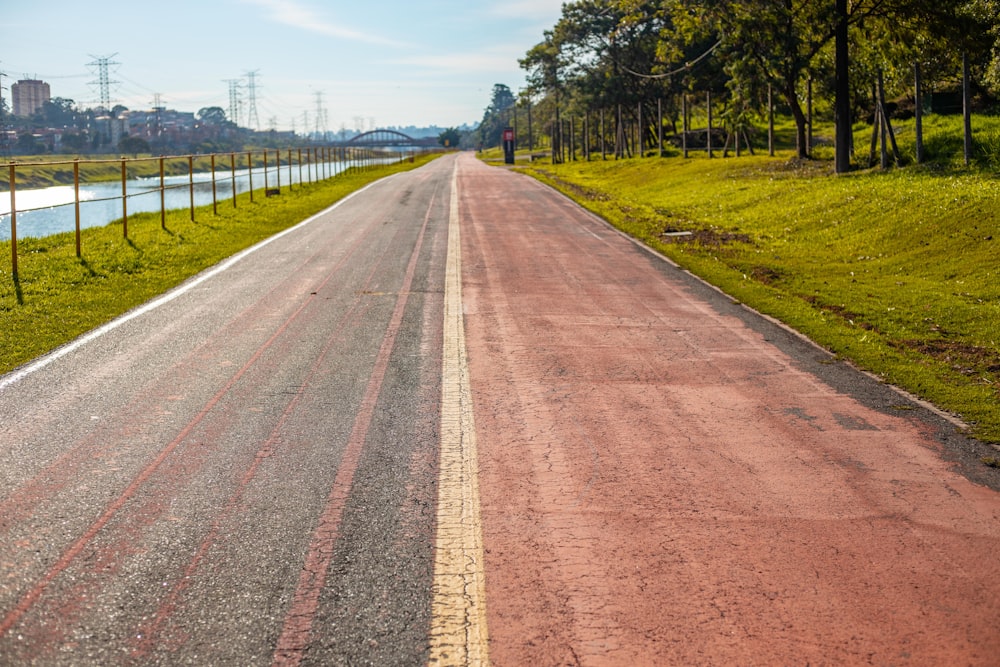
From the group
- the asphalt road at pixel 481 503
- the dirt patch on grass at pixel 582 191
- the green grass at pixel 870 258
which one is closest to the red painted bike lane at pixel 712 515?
the asphalt road at pixel 481 503

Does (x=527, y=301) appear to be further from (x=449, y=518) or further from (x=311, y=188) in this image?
(x=311, y=188)

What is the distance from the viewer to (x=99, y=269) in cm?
1502

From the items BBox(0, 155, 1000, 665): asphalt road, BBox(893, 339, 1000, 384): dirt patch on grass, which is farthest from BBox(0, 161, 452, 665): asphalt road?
BBox(893, 339, 1000, 384): dirt patch on grass

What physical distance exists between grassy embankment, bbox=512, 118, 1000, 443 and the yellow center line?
3812 millimetres

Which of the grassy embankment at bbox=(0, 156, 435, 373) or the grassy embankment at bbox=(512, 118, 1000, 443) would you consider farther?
the grassy embankment at bbox=(0, 156, 435, 373)

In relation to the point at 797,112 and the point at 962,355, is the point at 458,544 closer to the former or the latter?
the point at 962,355

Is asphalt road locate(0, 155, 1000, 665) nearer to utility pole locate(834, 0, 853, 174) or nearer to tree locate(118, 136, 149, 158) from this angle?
utility pole locate(834, 0, 853, 174)

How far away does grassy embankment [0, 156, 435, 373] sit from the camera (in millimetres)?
10648

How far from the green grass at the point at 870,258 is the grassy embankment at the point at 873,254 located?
Result: 3 cm

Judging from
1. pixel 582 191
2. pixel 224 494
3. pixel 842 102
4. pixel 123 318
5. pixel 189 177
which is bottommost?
pixel 224 494

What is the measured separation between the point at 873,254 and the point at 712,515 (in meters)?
12.6

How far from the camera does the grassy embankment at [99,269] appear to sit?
10.6m

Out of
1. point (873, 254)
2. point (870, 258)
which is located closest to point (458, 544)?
point (870, 258)

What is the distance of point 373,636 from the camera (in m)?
3.98
